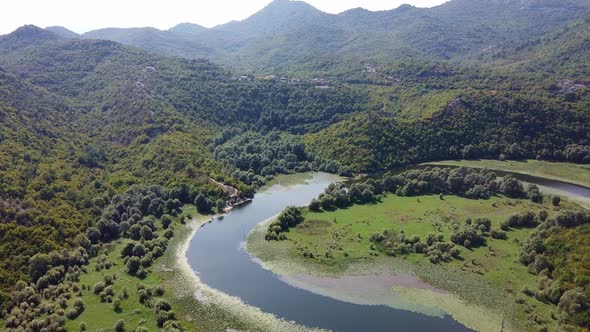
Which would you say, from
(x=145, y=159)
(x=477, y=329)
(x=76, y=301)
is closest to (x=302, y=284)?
(x=477, y=329)

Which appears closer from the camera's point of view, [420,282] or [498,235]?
[420,282]

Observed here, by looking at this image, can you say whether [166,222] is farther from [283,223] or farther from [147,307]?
[147,307]

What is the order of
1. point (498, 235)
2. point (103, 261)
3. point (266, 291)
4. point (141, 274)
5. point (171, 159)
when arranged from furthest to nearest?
1. point (171, 159)
2. point (498, 235)
3. point (103, 261)
4. point (141, 274)
5. point (266, 291)

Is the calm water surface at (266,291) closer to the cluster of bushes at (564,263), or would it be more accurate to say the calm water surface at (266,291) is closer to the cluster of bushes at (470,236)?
the cluster of bushes at (564,263)

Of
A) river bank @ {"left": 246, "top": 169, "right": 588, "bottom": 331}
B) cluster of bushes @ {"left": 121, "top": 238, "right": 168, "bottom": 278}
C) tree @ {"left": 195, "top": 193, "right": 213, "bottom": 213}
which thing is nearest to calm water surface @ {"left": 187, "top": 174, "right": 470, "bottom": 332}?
river bank @ {"left": 246, "top": 169, "right": 588, "bottom": 331}

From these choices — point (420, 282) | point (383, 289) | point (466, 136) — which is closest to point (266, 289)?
point (383, 289)

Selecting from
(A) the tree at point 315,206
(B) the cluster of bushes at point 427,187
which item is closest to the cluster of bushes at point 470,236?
(B) the cluster of bushes at point 427,187

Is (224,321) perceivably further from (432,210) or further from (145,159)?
(145,159)
